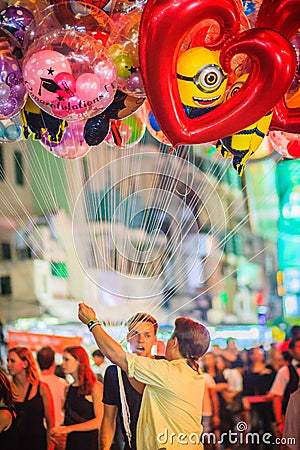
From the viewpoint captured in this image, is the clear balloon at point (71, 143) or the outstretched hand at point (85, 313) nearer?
the clear balloon at point (71, 143)

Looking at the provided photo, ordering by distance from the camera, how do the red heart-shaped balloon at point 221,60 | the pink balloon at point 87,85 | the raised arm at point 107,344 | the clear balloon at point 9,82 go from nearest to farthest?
the red heart-shaped balloon at point 221,60, the pink balloon at point 87,85, the clear balloon at point 9,82, the raised arm at point 107,344

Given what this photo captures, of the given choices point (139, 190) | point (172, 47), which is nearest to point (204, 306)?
point (139, 190)

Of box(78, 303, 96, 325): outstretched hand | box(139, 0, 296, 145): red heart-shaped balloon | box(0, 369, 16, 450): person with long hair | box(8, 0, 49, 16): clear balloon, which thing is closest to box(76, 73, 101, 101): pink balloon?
box(139, 0, 296, 145): red heart-shaped balloon

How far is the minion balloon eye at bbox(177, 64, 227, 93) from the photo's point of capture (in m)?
2.54

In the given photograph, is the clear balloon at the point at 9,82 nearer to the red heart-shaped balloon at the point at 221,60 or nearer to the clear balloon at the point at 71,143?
the clear balloon at the point at 71,143

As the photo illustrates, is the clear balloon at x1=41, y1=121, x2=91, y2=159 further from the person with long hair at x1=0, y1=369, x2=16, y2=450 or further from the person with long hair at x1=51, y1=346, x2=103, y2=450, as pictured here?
the person with long hair at x1=0, y1=369, x2=16, y2=450

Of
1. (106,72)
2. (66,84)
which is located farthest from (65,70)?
(106,72)

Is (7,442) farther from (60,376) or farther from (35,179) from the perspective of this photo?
(35,179)

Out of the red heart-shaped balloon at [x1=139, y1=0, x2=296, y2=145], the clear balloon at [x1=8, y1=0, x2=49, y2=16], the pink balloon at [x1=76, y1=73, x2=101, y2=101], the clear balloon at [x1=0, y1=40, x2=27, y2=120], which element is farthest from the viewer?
the clear balloon at [x1=8, y1=0, x2=49, y2=16]

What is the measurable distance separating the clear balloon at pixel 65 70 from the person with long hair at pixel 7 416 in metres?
1.62

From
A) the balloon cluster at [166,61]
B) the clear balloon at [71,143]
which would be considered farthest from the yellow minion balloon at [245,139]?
the clear balloon at [71,143]

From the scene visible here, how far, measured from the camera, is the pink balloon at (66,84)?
2.52 meters

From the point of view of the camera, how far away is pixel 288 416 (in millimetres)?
3584

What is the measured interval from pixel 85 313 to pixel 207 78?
4.85 feet
